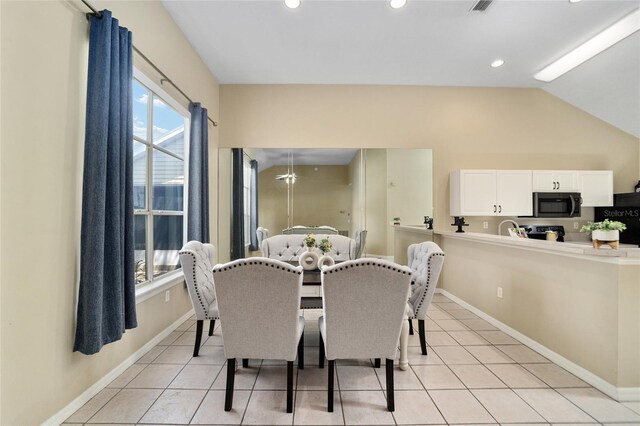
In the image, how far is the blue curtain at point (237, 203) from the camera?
14.0ft

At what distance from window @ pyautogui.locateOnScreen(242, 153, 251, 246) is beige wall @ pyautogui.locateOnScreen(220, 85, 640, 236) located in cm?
30

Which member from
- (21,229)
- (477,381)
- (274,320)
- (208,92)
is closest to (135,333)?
(21,229)

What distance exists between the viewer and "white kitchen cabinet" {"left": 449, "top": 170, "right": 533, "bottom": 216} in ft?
13.9

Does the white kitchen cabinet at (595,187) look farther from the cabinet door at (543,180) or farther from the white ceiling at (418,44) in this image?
the white ceiling at (418,44)

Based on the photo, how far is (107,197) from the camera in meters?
1.92

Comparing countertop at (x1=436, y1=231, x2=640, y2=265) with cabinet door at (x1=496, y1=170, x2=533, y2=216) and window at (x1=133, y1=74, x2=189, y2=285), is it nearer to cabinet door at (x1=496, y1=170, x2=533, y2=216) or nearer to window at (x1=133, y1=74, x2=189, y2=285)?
cabinet door at (x1=496, y1=170, x2=533, y2=216)

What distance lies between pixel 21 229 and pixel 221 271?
99cm

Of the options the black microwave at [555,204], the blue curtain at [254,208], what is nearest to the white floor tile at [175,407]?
the blue curtain at [254,208]

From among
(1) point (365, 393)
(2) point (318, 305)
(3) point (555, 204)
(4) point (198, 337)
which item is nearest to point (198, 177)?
(4) point (198, 337)

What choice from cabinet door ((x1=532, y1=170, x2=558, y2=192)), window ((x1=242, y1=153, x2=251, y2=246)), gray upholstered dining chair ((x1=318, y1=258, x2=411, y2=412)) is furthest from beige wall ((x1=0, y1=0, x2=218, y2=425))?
cabinet door ((x1=532, y1=170, x2=558, y2=192))

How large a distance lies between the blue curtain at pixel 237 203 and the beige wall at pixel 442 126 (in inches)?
11.5

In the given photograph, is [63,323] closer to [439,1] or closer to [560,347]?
[560,347]

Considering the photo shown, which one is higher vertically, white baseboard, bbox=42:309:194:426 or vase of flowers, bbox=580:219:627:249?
vase of flowers, bbox=580:219:627:249

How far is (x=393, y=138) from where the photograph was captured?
4.52 m
